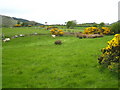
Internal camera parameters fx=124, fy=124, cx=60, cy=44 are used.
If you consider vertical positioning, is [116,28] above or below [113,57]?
above

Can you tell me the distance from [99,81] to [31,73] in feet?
18.9

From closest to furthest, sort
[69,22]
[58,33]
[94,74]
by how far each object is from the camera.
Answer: [94,74] < [58,33] < [69,22]

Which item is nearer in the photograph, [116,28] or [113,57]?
[113,57]

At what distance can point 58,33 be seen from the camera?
165ft

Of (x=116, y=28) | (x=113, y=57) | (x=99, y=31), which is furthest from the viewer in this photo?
(x=99, y=31)

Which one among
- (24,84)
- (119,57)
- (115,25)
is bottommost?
(24,84)

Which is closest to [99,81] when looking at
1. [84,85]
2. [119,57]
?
[84,85]

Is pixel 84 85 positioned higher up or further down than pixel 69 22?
further down

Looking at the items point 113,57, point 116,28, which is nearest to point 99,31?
point 116,28

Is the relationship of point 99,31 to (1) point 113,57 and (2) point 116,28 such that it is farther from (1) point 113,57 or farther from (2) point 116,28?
(1) point 113,57

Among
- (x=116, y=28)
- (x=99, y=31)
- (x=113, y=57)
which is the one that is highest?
(x=116, y=28)

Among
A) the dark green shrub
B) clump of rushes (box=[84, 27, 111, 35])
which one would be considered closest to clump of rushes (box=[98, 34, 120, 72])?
clump of rushes (box=[84, 27, 111, 35])

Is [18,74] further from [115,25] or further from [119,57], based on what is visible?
[115,25]

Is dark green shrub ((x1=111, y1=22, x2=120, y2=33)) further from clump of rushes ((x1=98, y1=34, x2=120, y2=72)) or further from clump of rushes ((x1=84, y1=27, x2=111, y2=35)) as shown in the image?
clump of rushes ((x1=98, y1=34, x2=120, y2=72))
